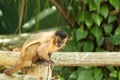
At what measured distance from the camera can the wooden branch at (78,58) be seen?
109 inches

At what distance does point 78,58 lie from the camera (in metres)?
→ 2.78

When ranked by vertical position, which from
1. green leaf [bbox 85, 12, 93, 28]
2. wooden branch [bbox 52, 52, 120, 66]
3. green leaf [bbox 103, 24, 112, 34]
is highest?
green leaf [bbox 85, 12, 93, 28]

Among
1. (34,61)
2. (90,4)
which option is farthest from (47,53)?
(90,4)

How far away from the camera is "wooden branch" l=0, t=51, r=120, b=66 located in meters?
2.76

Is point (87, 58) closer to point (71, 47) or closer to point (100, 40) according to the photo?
point (100, 40)

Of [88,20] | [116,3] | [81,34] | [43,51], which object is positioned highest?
[116,3]

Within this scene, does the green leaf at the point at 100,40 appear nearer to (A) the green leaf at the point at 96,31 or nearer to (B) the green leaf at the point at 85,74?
(A) the green leaf at the point at 96,31

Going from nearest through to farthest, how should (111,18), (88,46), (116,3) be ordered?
(116,3) → (111,18) → (88,46)

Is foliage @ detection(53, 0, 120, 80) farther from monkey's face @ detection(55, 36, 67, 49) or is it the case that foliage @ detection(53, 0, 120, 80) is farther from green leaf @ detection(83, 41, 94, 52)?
monkey's face @ detection(55, 36, 67, 49)

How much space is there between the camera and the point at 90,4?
12.5ft

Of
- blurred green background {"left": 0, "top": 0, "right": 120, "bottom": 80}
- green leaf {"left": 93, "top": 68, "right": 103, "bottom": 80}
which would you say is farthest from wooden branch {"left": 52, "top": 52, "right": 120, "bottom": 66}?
green leaf {"left": 93, "top": 68, "right": 103, "bottom": 80}

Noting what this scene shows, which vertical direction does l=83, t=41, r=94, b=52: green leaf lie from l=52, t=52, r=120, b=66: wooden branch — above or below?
above

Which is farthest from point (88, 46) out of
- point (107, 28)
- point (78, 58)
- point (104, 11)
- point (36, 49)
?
point (36, 49)

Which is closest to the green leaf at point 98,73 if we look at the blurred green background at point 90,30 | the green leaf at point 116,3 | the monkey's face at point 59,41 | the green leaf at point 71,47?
the blurred green background at point 90,30
